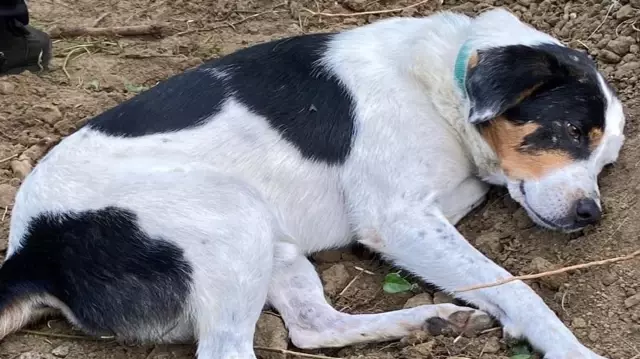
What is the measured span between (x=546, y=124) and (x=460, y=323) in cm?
100

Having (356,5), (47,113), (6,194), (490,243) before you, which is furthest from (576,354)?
(356,5)

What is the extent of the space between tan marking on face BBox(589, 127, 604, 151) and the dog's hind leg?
96 cm

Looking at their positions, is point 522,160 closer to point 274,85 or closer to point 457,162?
point 457,162

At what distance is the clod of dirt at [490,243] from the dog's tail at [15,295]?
2.06 metres

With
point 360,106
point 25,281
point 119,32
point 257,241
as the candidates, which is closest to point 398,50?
point 360,106

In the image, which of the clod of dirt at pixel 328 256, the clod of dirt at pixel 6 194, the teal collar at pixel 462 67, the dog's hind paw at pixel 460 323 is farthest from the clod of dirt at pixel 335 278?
the clod of dirt at pixel 6 194

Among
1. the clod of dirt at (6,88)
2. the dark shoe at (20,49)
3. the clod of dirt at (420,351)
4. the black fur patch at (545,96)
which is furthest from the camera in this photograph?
the dark shoe at (20,49)

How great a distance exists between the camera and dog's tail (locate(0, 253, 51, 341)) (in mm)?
4047

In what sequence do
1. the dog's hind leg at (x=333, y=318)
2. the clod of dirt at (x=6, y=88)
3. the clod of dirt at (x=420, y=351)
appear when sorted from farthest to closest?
1. the clod of dirt at (x=6, y=88)
2. the dog's hind leg at (x=333, y=318)
3. the clod of dirt at (x=420, y=351)

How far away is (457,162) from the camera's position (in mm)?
4715

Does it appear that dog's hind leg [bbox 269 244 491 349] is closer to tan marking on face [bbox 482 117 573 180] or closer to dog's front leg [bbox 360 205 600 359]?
dog's front leg [bbox 360 205 600 359]

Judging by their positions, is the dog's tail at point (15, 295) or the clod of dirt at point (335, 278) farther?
the clod of dirt at point (335, 278)

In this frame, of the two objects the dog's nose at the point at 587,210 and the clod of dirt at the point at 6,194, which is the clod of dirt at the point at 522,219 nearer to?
the dog's nose at the point at 587,210

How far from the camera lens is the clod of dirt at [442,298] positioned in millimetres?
4500
